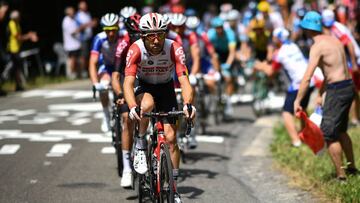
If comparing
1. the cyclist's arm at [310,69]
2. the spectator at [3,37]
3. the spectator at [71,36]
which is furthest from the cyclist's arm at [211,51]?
the spectator at [71,36]

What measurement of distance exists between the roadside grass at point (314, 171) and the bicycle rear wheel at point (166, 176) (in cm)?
201

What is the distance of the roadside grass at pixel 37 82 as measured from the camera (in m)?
22.0

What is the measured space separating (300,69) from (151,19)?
531 centimetres

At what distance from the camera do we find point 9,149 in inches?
517

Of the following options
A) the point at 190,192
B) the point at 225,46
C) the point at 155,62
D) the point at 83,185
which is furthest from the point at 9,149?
the point at 225,46

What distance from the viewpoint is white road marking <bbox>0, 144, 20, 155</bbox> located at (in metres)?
12.9

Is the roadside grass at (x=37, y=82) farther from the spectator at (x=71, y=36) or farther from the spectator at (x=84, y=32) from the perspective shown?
the spectator at (x=84, y=32)

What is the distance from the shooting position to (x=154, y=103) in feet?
29.4

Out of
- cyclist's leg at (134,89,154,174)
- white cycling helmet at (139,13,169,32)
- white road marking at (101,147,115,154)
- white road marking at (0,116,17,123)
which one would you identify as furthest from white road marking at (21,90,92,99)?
white cycling helmet at (139,13,169,32)

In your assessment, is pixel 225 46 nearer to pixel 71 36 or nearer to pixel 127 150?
pixel 71 36

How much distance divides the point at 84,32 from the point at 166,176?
17.1m

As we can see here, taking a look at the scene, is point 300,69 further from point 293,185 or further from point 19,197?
point 19,197

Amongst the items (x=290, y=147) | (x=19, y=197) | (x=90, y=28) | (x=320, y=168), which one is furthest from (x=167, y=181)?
(x=90, y=28)

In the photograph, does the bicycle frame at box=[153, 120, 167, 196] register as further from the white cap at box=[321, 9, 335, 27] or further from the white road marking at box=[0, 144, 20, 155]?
the white cap at box=[321, 9, 335, 27]
